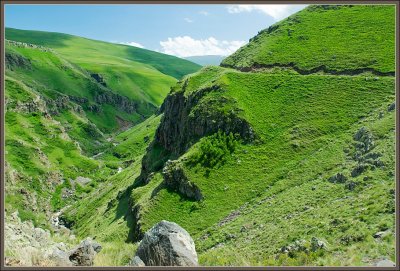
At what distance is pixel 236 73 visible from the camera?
360 ft

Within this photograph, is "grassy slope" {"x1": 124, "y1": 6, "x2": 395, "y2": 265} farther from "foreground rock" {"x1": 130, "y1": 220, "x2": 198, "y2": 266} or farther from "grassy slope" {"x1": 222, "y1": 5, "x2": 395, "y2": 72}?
"foreground rock" {"x1": 130, "y1": 220, "x2": 198, "y2": 266}

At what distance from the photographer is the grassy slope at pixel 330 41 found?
104 m

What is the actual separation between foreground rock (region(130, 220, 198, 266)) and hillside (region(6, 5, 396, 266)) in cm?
152

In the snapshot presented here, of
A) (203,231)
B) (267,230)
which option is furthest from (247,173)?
(267,230)

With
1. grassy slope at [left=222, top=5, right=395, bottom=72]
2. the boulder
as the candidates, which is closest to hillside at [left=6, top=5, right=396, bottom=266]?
grassy slope at [left=222, top=5, right=395, bottom=72]

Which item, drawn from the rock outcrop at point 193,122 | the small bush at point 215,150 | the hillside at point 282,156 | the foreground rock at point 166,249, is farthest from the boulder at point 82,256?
the rock outcrop at point 193,122

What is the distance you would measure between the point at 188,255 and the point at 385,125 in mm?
59865

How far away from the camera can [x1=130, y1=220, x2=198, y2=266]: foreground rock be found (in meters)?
19.4

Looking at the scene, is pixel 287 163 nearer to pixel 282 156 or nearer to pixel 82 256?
pixel 282 156

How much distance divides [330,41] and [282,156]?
189ft

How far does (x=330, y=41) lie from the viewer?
119 m

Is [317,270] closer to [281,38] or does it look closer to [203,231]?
[203,231]

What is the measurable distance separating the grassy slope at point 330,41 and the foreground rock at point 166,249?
9010 centimetres

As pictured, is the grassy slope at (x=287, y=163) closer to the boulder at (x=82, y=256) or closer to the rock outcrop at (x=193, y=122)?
the rock outcrop at (x=193, y=122)
